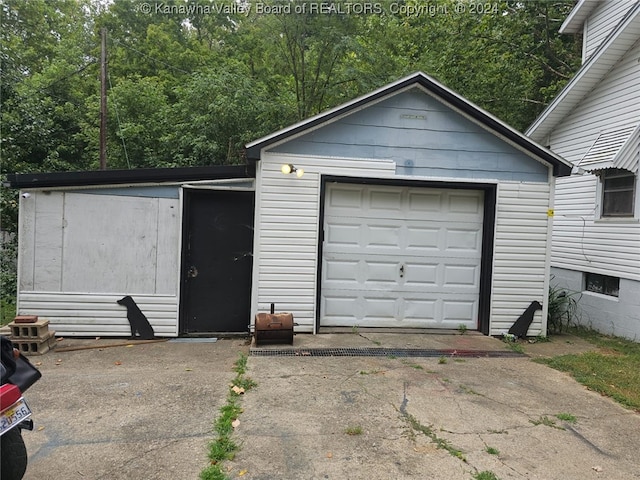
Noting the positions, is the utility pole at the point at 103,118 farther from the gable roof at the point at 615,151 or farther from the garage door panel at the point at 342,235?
the gable roof at the point at 615,151

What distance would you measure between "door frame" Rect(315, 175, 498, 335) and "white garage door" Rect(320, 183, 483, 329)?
0.10 metres

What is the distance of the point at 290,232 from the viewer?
6348 millimetres

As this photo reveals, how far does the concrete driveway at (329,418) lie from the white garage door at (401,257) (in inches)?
48.5

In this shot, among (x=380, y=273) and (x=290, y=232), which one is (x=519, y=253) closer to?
(x=380, y=273)

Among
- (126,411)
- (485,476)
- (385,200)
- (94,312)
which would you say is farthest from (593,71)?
(94,312)

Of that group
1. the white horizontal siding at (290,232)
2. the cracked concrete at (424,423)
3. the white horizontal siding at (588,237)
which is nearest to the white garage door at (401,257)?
the white horizontal siding at (290,232)

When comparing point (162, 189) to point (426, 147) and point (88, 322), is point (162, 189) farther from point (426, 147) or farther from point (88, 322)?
point (426, 147)

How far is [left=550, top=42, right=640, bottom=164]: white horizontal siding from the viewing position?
7.68 metres

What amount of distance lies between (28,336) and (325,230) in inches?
168

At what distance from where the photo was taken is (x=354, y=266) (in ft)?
22.1

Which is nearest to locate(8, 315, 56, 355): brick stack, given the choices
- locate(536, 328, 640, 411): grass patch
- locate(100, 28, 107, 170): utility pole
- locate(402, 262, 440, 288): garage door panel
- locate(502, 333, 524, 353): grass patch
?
locate(402, 262, 440, 288): garage door panel

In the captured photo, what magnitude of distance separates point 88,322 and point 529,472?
5786 mm

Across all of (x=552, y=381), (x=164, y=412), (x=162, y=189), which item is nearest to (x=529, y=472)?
(x=552, y=381)

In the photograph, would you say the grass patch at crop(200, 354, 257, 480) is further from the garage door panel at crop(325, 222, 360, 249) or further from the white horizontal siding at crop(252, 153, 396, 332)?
the garage door panel at crop(325, 222, 360, 249)
